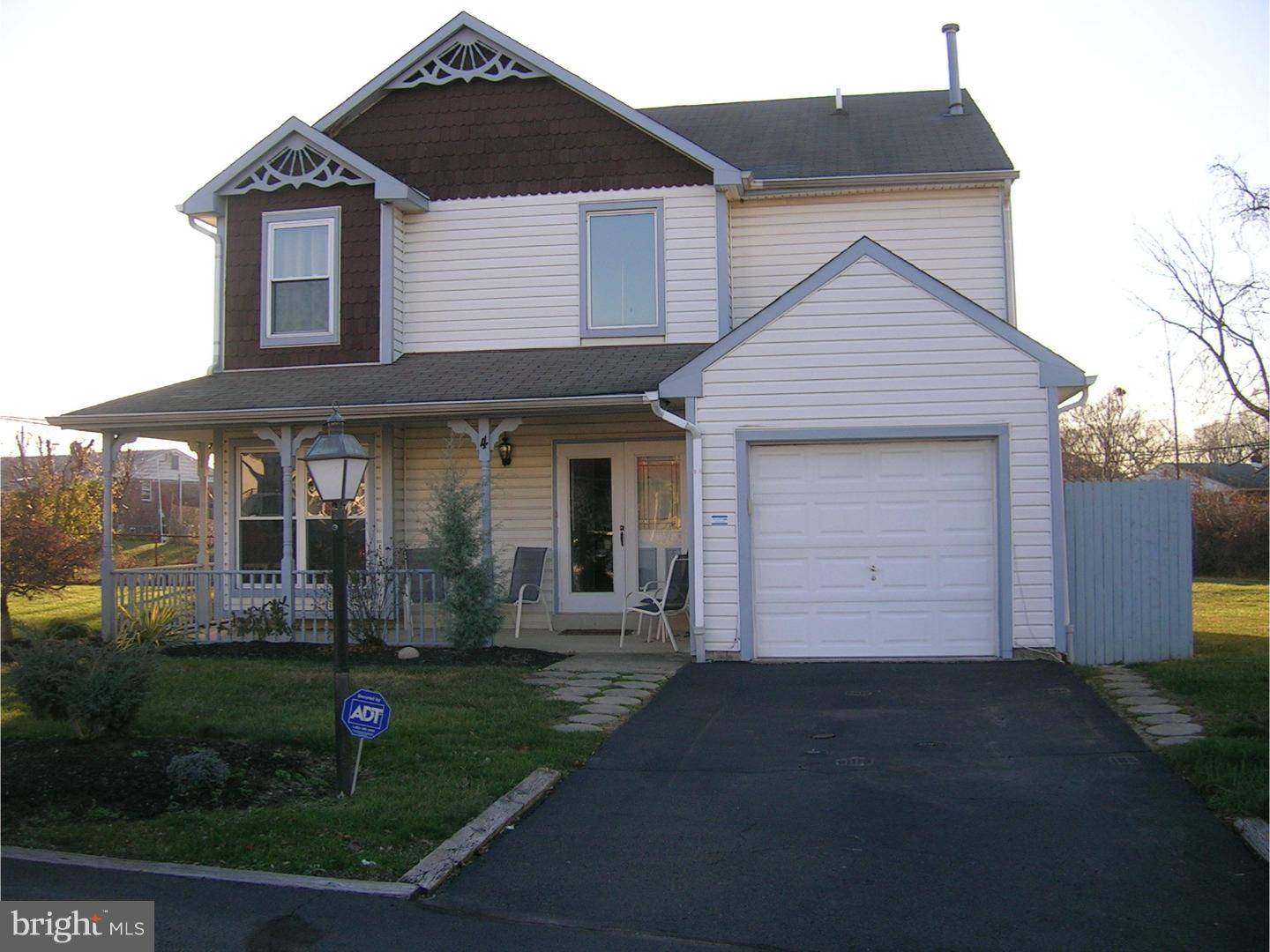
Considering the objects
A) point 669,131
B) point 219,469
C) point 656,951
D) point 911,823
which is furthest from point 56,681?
point 669,131

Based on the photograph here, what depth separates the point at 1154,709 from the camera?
8484mm

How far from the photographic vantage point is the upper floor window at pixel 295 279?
14.4 m

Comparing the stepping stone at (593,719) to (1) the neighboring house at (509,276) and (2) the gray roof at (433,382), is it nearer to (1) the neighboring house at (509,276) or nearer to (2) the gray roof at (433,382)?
(2) the gray roof at (433,382)

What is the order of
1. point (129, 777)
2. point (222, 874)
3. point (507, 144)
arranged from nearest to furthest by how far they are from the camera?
1. point (222, 874)
2. point (129, 777)
3. point (507, 144)

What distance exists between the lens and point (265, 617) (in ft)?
42.4

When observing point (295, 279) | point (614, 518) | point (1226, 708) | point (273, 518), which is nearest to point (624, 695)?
point (1226, 708)

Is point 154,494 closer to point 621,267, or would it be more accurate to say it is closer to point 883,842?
point 621,267

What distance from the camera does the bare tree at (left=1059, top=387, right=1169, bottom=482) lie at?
3238 cm

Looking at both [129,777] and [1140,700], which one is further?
[1140,700]

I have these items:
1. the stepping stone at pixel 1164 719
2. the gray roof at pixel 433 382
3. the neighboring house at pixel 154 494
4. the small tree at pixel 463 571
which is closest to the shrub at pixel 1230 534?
the gray roof at pixel 433 382

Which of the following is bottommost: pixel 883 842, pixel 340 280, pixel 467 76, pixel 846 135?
pixel 883 842

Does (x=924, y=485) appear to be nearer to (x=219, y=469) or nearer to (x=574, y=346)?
(x=574, y=346)

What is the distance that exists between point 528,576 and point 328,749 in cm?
634

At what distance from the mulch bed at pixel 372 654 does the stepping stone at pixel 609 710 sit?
2.17 meters
